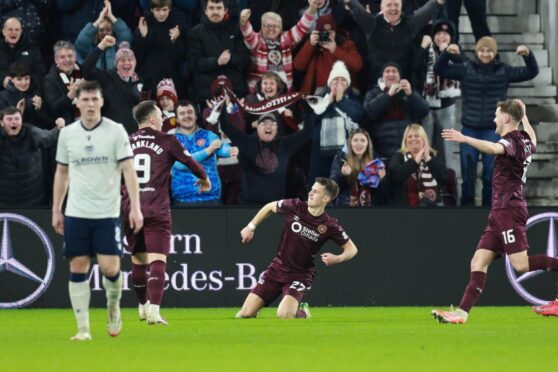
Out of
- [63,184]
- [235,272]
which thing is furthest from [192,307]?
[63,184]

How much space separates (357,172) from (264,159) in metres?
1.21

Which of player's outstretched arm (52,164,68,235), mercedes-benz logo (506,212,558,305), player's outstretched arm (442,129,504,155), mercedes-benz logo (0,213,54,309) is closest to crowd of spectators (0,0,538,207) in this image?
mercedes-benz logo (0,213,54,309)

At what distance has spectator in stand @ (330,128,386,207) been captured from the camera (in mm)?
17609

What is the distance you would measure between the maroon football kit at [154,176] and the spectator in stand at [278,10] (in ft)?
20.7

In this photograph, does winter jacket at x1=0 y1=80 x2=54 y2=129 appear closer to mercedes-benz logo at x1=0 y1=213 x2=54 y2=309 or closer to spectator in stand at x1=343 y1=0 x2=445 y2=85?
mercedes-benz logo at x1=0 y1=213 x2=54 y2=309

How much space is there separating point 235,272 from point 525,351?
798 cm

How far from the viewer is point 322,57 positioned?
18922 mm

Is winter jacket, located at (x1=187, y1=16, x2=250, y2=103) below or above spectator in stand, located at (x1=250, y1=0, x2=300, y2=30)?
below

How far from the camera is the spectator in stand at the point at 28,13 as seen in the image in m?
18.7

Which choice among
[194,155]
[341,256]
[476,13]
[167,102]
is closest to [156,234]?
[341,256]

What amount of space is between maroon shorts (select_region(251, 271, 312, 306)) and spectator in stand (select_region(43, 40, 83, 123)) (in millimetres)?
4012

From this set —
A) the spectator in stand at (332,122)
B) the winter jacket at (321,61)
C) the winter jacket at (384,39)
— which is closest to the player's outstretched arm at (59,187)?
the spectator in stand at (332,122)

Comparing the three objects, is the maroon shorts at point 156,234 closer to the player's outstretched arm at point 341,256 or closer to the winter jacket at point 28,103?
the player's outstretched arm at point 341,256

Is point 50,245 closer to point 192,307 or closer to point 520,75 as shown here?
point 192,307
